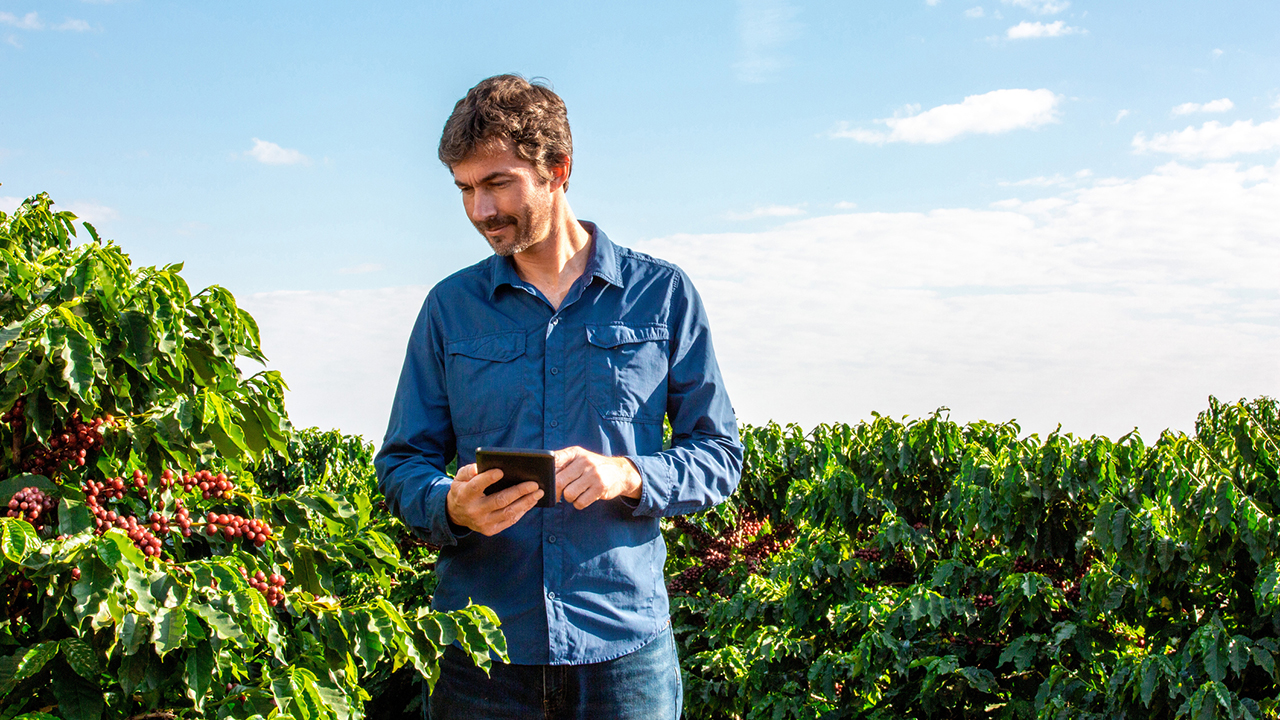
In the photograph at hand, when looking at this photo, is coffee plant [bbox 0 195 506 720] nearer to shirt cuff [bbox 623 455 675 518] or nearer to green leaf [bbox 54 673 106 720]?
green leaf [bbox 54 673 106 720]

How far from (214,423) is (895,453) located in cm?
333

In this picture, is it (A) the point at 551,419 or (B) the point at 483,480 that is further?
(A) the point at 551,419

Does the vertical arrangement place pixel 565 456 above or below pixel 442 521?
above

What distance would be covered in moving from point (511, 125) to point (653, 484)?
82 cm

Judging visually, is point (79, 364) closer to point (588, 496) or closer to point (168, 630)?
point (168, 630)

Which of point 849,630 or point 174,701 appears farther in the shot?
point 849,630

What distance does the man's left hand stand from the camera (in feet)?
6.57

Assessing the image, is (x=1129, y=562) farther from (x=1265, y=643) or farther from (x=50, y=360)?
(x=50, y=360)

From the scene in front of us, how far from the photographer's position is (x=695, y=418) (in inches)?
94.1

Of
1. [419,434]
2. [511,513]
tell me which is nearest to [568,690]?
[511,513]

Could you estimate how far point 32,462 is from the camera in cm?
288

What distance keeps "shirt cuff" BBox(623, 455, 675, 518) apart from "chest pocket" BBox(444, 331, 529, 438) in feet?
1.02

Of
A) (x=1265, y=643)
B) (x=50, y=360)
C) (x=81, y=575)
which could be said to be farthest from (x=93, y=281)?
(x=1265, y=643)

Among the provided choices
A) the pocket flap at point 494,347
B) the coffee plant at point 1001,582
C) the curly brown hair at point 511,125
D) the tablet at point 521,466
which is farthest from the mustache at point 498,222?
the coffee plant at point 1001,582
